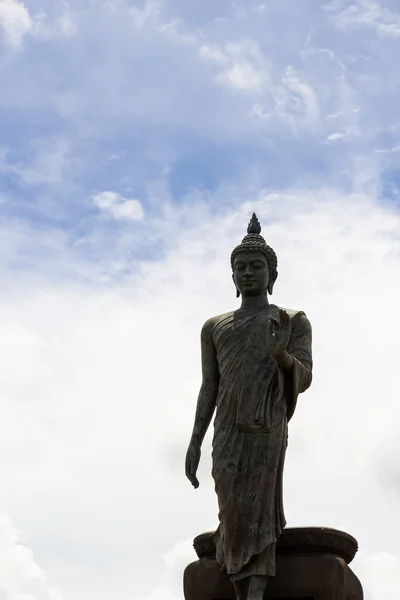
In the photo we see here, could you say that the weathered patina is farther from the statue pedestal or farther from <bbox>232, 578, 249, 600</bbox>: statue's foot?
the statue pedestal

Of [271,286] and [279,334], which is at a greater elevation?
[271,286]

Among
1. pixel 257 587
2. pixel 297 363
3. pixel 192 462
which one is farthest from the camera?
pixel 192 462

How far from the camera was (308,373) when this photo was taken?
35.1 feet

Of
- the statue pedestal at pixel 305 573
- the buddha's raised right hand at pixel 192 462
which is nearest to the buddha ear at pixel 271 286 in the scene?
the buddha's raised right hand at pixel 192 462

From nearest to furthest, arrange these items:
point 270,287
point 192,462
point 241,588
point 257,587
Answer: point 257,587, point 241,588, point 192,462, point 270,287

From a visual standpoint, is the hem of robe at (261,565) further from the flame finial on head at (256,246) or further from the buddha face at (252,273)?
the flame finial on head at (256,246)

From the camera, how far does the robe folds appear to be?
10.0m

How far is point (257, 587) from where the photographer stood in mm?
9852

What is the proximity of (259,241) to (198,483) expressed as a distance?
2740 millimetres

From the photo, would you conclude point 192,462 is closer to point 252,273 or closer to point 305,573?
point 305,573

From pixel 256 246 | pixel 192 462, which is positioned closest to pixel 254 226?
pixel 256 246

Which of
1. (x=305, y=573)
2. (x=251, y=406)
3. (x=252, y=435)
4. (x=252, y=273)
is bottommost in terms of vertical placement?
(x=305, y=573)

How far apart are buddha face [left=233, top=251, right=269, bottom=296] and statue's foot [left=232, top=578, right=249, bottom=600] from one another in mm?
3108

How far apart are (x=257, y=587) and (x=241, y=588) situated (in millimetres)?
200
